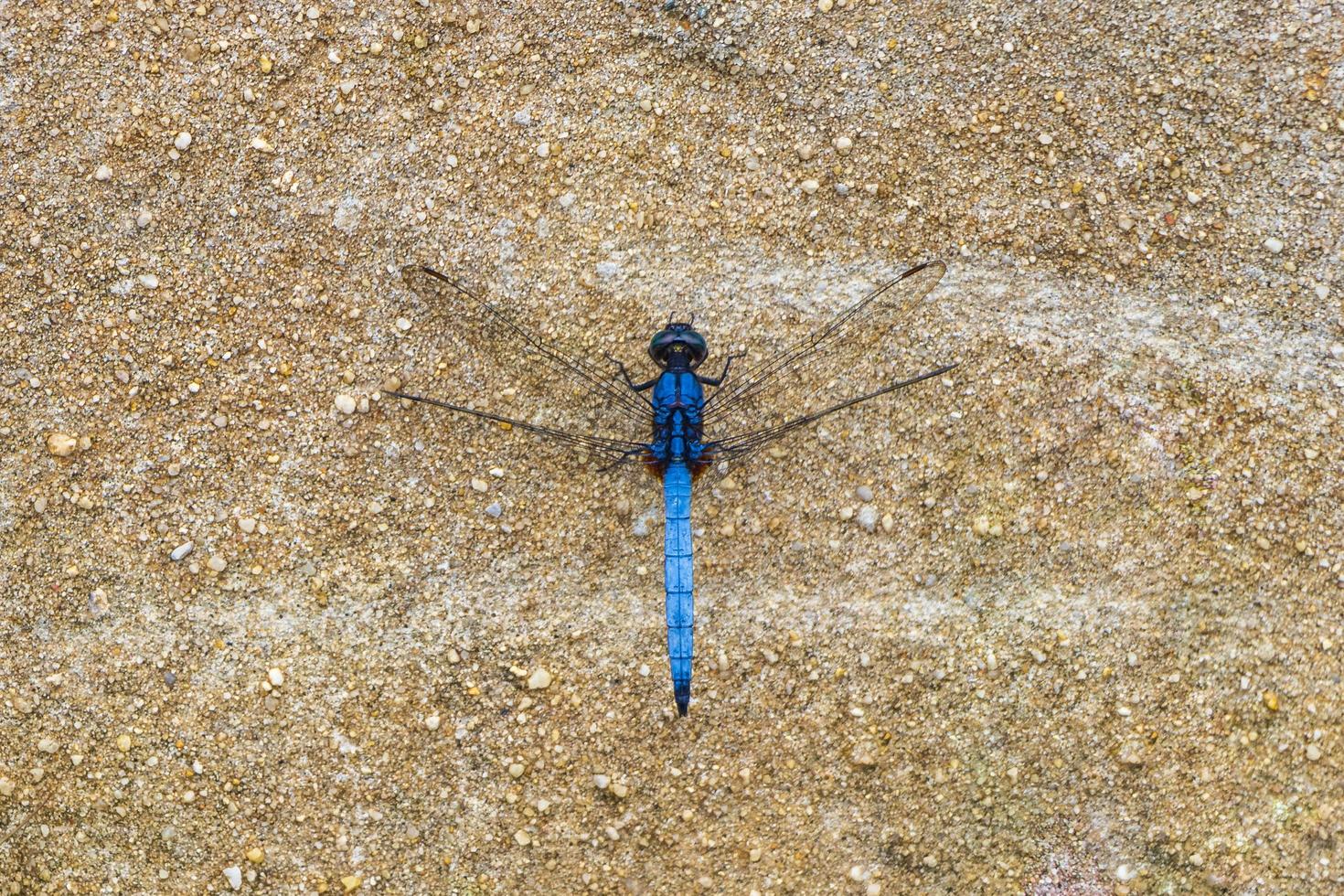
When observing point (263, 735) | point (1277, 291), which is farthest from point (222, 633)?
point (1277, 291)

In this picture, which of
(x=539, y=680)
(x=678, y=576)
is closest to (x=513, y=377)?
(x=678, y=576)

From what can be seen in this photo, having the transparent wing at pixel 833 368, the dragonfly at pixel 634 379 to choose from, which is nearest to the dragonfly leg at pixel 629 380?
the dragonfly at pixel 634 379

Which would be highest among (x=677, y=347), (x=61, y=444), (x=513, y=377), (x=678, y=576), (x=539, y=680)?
(x=677, y=347)

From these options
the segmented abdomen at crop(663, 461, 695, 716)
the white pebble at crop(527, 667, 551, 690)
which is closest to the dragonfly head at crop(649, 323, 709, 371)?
the segmented abdomen at crop(663, 461, 695, 716)

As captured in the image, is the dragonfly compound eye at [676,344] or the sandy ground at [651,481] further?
the sandy ground at [651,481]

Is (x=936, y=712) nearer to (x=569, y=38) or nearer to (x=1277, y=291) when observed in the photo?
(x=1277, y=291)

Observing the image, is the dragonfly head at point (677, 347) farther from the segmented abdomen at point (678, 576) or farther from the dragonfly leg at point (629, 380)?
the segmented abdomen at point (678, 576)

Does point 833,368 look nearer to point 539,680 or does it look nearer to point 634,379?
point 634,379
